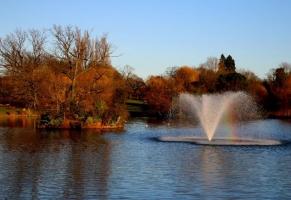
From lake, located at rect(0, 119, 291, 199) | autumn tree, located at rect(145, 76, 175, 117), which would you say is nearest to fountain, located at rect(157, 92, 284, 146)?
lake, located at rect(0, 119, 291, 199)

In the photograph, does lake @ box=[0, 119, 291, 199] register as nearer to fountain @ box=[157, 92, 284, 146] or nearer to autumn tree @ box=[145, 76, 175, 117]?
fountain @ box=[157, 92, 284, 146]

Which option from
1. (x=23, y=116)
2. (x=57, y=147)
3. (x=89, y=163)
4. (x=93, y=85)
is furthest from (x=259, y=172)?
(x=23, y=116)

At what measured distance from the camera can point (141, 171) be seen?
21500 mm

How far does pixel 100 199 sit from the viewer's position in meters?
15.7

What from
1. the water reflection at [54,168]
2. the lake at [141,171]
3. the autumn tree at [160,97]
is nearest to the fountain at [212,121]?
the lake at [141,171]

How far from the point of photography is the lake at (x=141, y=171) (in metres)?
16.9

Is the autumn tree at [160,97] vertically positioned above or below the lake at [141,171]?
above

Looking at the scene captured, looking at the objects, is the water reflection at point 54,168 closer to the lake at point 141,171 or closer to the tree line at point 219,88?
the lake at point 141,171

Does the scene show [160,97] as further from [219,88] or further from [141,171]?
[141,171]

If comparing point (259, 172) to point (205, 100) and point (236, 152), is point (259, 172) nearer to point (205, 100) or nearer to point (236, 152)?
point (236, 152)

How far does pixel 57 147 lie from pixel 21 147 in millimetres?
2049

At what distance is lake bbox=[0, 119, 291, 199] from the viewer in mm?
16906

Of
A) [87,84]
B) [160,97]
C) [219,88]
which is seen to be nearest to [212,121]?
[87,84]

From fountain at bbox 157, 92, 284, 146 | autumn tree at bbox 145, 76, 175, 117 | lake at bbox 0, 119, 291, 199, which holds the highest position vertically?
autumn tree at bbox 145, 76, 175, 117
